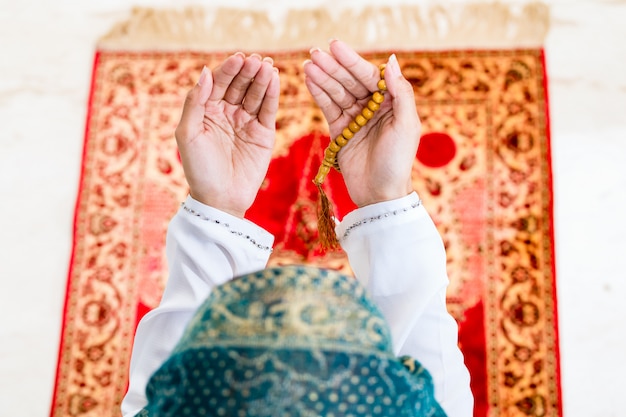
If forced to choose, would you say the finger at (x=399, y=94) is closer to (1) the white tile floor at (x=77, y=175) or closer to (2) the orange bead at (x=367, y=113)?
(2) the orange bead at (x=367, y=113)

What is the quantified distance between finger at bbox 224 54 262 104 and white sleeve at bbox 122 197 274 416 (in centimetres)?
15

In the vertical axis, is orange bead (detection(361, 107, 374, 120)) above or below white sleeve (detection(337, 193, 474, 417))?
above

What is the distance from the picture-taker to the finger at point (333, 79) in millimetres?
764

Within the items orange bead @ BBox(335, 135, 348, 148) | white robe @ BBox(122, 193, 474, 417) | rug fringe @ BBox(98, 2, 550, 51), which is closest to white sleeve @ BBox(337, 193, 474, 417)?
white robe @ BBox(122, 193, 474, 417)

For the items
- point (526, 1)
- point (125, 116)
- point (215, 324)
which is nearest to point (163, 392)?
point (215, 324)

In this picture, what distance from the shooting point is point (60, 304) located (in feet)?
4.31

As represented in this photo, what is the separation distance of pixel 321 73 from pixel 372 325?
447 mm

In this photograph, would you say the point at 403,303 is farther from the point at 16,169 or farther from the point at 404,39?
the point at 16,169

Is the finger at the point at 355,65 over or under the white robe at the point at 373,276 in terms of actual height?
over

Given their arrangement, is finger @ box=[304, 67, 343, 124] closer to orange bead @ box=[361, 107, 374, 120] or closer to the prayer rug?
orange bead @ box=[361, 107, 374, 120]

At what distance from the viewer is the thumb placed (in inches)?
29.8

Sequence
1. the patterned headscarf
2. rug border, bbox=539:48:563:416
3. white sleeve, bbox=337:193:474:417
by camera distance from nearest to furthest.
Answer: the patterned headscarf < white sleeve, bbox=337:193:474:417 < rug border, bbox=539:48:563:416

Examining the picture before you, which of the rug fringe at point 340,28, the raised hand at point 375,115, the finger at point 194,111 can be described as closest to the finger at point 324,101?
the raised hand at point 375,115

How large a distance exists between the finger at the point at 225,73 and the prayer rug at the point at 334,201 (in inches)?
21.3
